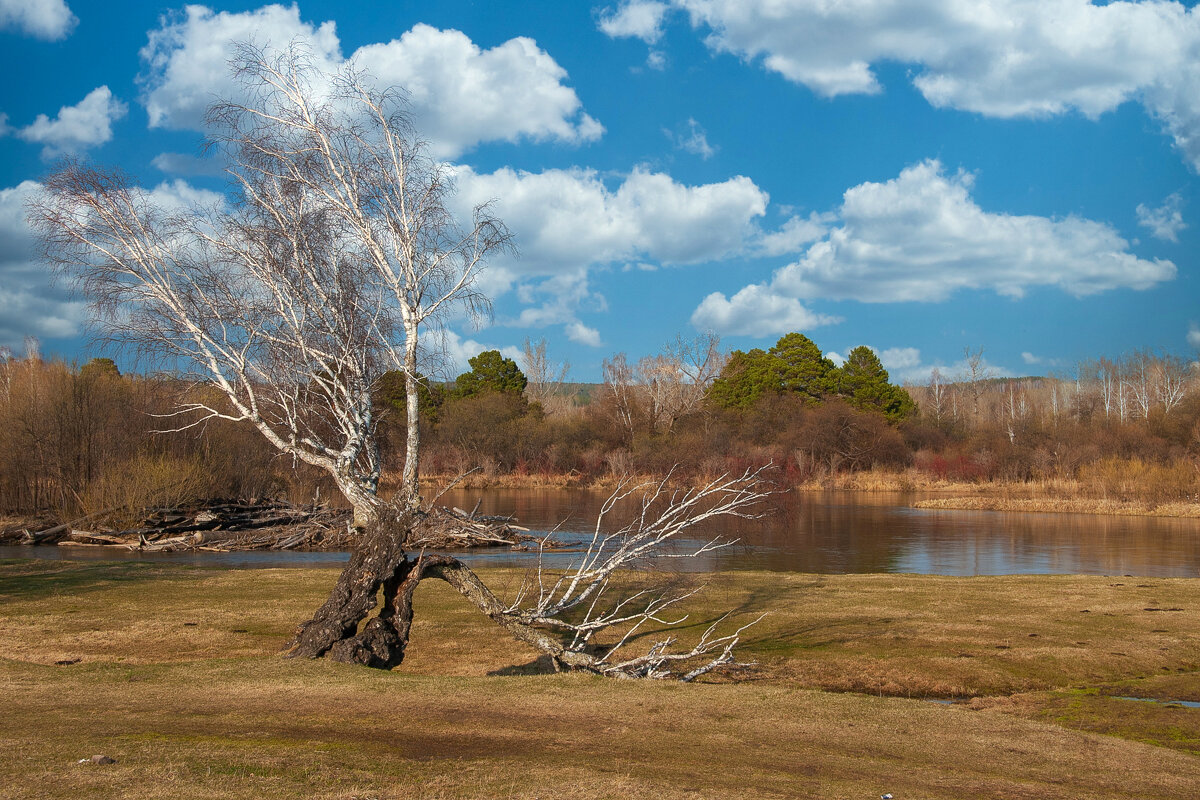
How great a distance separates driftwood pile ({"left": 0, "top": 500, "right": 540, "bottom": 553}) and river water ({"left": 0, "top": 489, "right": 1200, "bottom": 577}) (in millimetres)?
874

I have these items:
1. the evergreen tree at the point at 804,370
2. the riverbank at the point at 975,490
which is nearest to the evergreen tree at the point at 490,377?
the riverbank at the point at 975,490

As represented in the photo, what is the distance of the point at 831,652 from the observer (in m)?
12.9

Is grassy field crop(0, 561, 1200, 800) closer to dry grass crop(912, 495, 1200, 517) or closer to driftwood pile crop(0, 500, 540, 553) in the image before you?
driftwood pile crop(0, 500, 540, 553)

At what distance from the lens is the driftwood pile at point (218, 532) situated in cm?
2811

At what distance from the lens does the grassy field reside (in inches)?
244

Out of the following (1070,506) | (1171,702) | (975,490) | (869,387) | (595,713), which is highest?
(869,387)

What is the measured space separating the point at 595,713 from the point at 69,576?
15189mm

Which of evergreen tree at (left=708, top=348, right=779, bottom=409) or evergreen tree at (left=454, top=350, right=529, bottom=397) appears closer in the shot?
evergreen tree at (left=708, top=348, right=779, bottom=409)

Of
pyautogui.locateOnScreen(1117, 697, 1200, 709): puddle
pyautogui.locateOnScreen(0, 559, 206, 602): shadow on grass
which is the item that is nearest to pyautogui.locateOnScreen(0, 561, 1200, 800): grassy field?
pyautogui.locateOnScreen(1117, 697, 1200, 709): puddle

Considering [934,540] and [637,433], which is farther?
[637,433]

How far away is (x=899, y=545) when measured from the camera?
1204 inches

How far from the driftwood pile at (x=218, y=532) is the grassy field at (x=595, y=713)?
42.2 feet

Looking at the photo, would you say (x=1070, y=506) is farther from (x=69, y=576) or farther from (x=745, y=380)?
(x=69, y=576)

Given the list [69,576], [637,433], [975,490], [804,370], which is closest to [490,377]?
[637,433]
